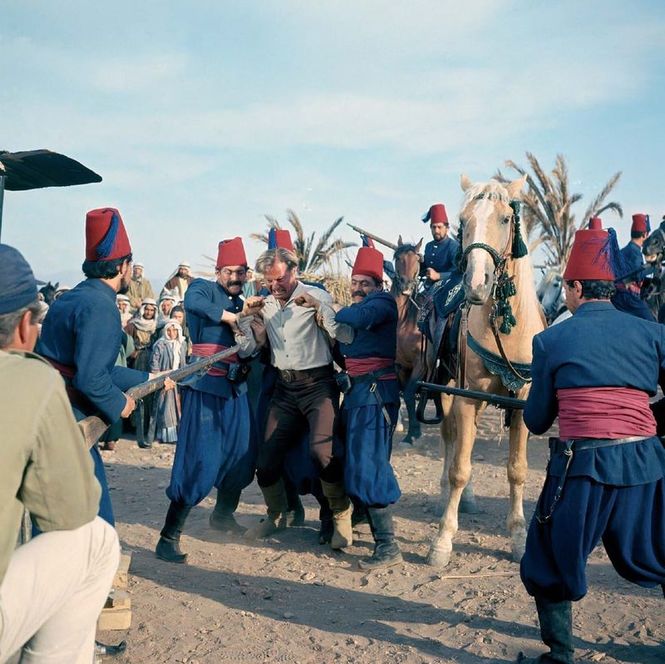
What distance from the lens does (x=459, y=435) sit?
5434mm

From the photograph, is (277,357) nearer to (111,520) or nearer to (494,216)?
(494,216)

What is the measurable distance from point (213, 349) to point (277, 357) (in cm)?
48

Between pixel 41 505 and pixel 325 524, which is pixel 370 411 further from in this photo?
pixel 41 505

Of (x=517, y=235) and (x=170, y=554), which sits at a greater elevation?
(x=517, y=235)

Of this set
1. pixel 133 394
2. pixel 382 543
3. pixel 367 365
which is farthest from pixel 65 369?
pixel 382 543

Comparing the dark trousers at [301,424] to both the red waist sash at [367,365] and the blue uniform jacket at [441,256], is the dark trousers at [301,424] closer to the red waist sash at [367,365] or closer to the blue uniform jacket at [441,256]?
the red waist sash at [367,365]

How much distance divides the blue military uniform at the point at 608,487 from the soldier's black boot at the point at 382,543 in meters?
1.90

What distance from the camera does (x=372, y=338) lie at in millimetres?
5504

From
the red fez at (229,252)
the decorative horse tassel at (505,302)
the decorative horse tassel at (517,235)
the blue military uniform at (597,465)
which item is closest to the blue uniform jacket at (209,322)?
the red fez at (229,252)

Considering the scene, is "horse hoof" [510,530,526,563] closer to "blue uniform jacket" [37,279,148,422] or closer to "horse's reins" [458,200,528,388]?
"horse's reins" [458,200,528,388]

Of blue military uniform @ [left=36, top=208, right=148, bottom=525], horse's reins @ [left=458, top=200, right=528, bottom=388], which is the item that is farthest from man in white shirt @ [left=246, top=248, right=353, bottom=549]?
blue military uniform @ [left=36, top=208, right=148, bottom=525]

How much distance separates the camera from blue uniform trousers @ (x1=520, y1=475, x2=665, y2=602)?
3.27 meters

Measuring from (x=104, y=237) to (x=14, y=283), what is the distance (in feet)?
5.08

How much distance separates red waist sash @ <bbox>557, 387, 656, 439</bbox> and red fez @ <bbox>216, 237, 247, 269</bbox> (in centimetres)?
305
